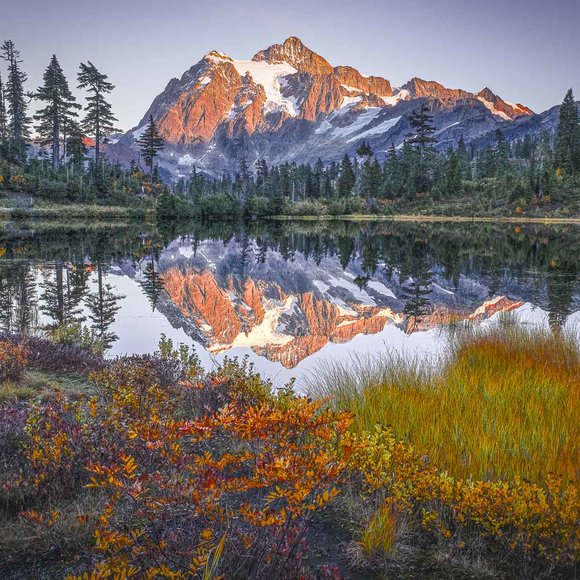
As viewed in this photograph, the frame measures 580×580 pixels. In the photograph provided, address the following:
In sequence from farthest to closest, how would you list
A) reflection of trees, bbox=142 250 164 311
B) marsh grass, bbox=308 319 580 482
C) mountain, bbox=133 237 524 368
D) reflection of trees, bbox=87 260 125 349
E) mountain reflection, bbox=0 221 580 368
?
reflection of trees, bbox=142 250 164 311
mountain reflection, bbox=0 221 580 368
mountain, bbox=133 237 524 368
reflection of trees, bbox=87 260 125 349
marsh grass, bbox=308 319 580 482

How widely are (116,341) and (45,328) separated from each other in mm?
1492

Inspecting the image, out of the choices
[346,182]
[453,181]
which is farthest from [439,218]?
[346,182]

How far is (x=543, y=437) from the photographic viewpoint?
14.0ft

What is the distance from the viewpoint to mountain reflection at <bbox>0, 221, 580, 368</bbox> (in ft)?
40.8

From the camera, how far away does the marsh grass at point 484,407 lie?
4.03 metres

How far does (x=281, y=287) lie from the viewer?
1934 centimetres

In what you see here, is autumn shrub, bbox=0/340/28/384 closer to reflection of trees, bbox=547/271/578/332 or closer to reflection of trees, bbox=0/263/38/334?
reflection of trees, bbox=0/263/38/334

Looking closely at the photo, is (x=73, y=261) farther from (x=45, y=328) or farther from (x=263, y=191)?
(x=263, y=191)

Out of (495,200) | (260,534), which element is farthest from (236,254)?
(495,200)

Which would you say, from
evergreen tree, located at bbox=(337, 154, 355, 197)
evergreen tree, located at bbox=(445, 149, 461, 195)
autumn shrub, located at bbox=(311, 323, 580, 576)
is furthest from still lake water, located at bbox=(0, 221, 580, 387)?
evergreen tree, located at bbox=(337, 154, 355, 197)

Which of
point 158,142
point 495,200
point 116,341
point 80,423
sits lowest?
point 116,341

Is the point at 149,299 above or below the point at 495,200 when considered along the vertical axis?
below

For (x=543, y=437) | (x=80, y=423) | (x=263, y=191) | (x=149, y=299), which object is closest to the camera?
(x=543, y=437)

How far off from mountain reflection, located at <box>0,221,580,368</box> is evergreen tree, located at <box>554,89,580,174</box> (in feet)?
159
